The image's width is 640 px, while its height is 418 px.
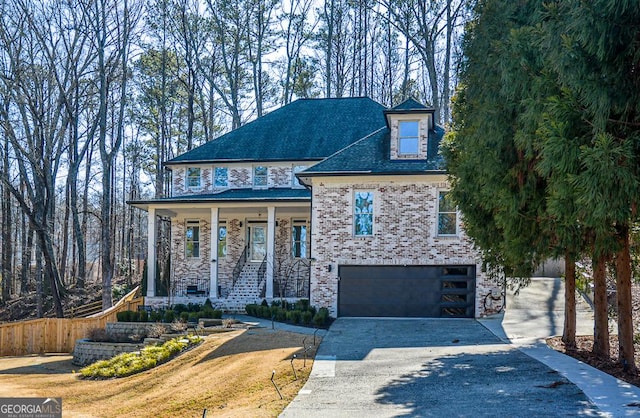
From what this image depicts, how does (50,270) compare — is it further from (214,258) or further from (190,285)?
(214,258)

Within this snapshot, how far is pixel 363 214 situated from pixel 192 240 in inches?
339

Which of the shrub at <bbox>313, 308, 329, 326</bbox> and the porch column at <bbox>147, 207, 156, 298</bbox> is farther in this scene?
the porch column at <bbox>147, 207, 156, 298</bbox>

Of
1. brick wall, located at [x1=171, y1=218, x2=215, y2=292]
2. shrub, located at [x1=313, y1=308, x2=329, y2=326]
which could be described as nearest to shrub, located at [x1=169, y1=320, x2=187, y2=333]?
shrub, located at [x1=313, y1=308, x2=329, y2=326]

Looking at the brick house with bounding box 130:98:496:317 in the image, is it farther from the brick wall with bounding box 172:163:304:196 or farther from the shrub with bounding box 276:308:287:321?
the shrub with bounding box 276:308:287:321

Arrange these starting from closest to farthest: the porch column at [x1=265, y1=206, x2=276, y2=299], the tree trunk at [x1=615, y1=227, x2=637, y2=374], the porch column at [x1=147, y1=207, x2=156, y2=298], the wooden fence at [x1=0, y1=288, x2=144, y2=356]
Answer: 1. the tree trunk at [x1=615, y1=227, x2=637, y2=374]
2. the wooden fence at [x1=0, y1=288, x2=144, y2=356]
3. the porch column at [x1=265, y1=206, x2=276, y2=299]
4. the porch column at [x1=147, y1=207, x2=156, y2=298]

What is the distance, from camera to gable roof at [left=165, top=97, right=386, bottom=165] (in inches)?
936

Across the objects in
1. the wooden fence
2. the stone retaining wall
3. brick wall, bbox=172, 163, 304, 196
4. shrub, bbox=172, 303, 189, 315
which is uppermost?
brick wall, bbox=172, 163, 304, 196

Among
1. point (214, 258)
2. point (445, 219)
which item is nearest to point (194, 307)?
point (214, 258)

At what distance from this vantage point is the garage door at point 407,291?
59.0 feet

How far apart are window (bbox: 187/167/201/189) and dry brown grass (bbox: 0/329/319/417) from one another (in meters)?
9.80

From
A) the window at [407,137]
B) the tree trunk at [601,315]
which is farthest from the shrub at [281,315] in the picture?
the tree trunk at [601,315]

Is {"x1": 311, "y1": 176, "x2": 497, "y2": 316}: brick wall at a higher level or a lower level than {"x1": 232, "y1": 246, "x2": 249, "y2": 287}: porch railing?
higher

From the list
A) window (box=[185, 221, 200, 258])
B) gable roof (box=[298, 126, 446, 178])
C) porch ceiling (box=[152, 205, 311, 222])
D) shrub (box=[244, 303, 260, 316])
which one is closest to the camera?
gable roof (box=[298, 126, 446, 178])

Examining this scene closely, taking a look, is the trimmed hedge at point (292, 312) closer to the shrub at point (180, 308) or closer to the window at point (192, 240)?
the shrub at point (180, 308)
